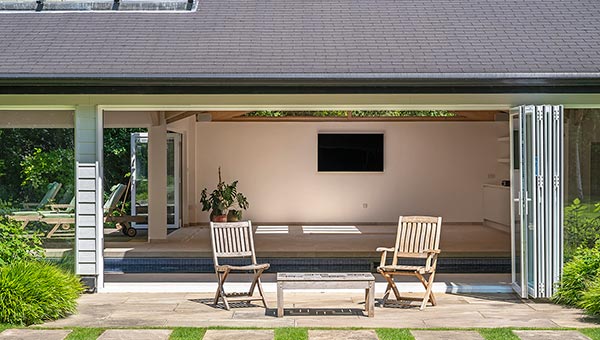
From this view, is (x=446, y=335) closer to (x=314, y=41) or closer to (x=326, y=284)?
(x=326, y=284)

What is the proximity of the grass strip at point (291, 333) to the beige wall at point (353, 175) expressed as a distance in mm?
10119

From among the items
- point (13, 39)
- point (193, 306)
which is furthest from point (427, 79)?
point (13, 39)

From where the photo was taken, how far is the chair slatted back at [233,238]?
28.6 feet

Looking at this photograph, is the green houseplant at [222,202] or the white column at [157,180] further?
the green houseplant at [222,202]

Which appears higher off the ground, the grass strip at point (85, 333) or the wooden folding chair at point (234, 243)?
the wooden folding chair at point (234, 243)

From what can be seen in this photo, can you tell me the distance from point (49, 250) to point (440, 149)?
10271 millimetres

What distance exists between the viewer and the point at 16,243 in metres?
8.70

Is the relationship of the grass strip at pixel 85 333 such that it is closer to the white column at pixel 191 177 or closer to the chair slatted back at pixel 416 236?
the chair slatted back at pixel 416 236

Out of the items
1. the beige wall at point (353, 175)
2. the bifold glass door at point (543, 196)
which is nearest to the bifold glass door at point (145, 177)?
the beige wall at point (353, 175)

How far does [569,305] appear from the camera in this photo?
27.3ft

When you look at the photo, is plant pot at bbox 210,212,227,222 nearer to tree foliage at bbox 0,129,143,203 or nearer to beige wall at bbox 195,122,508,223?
beige wall at bbox 195,122,508,223


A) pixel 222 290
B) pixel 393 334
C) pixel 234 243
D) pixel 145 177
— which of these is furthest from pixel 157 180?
pixel 393 334

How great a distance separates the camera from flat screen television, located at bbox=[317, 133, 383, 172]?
17.2 meters

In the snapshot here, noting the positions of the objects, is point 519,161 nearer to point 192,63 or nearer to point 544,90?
point 544,90
